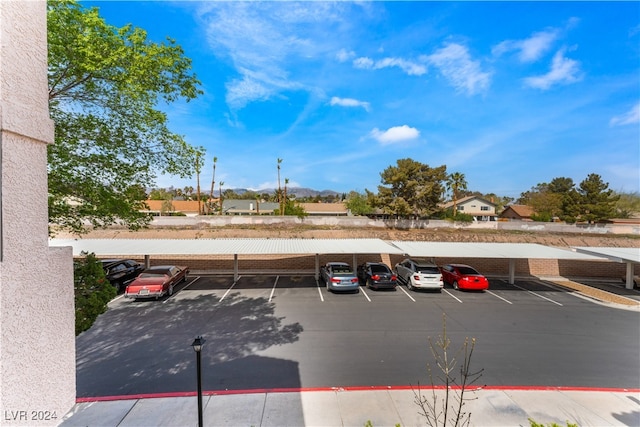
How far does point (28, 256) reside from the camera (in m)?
2.27

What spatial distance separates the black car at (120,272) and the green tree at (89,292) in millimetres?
10828

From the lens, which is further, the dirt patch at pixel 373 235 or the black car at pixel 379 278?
the dirt patch at pixel 373 235

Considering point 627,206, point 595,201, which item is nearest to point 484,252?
point 595,201

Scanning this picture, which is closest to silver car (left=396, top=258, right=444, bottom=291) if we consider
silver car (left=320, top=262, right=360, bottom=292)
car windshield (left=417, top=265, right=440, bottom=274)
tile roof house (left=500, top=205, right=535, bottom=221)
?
car windshield (left=417, top=265, right=440, bottom=274)

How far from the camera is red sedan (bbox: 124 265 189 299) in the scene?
12805 mm

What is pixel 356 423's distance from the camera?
5766 millimetres

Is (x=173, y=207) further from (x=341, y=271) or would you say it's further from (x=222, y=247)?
(x=341, y=271)

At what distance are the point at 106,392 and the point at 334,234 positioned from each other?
2250cm

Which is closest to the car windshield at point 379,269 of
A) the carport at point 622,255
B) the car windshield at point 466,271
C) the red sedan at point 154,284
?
the car windshield at point 466,271

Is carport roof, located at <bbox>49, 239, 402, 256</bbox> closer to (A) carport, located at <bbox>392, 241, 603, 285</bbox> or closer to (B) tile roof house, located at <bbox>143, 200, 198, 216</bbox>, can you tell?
(A) carport, located at <bbox>392, 241, 603, 285</bbox>

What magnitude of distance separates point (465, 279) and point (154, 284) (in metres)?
16.3

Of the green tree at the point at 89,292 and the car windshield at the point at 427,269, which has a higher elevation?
the green tree at the point at 89,292

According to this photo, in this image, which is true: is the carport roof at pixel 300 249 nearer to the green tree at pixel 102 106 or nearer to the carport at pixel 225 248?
the carport at pixel 225 248

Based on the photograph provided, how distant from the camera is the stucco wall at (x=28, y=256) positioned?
2.10 metres
